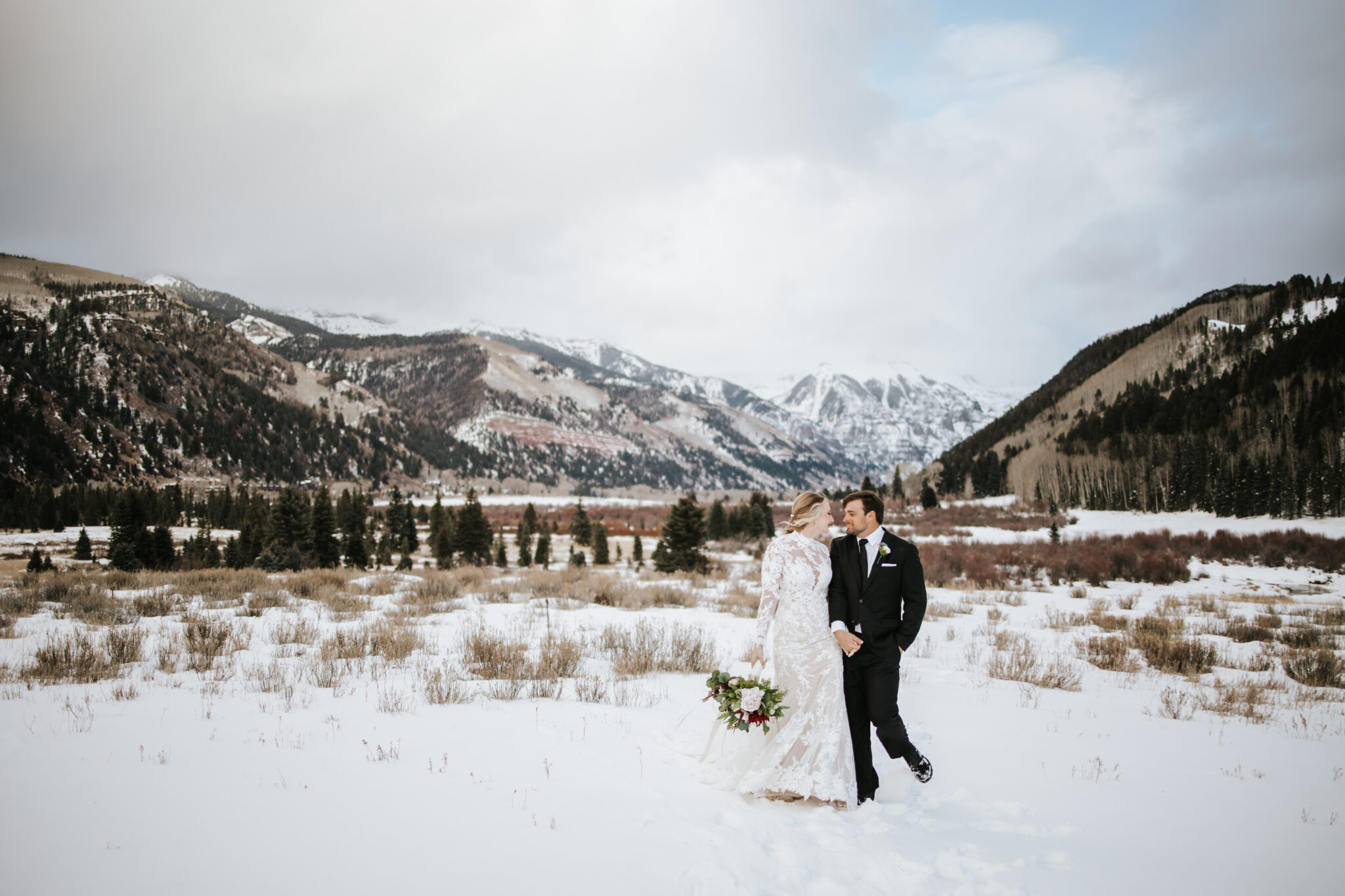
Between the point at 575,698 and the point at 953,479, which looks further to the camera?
the point at 953,479

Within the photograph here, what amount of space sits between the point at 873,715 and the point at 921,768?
0.57 meters

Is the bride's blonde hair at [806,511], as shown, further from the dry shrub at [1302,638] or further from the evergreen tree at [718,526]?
the evergreen tree at [718,526]

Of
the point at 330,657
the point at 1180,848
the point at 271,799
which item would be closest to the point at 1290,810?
the point at 1180,848

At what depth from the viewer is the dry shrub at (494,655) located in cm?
664

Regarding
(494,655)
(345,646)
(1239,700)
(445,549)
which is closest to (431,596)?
(345,646)

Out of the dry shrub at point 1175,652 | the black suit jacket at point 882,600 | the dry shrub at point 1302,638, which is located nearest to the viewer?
the black suit jacket at point 882,600

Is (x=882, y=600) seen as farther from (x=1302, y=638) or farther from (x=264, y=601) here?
(x=1302, y=638)

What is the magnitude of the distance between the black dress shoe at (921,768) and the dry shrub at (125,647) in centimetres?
817

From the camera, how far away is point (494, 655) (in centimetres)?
722

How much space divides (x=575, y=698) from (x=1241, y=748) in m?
6.39

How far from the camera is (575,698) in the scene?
609 cm

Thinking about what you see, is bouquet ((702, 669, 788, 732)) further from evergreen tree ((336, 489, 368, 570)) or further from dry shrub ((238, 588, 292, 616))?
evergreen tree ((336, 489, 368, 570))

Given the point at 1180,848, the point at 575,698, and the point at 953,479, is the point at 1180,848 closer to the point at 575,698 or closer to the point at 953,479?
the point at 575,698

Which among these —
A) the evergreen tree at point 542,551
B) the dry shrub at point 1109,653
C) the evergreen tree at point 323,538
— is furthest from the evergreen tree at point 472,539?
the dry shrub at point 1109,653
